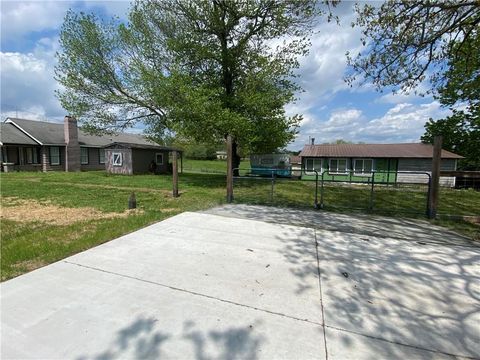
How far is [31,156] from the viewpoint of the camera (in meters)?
21.1

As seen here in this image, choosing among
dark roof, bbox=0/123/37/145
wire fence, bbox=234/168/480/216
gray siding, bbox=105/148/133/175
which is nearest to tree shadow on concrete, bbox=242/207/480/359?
wire fence, bbox=234/168/480/216

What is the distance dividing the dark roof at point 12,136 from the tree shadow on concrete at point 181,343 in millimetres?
23114

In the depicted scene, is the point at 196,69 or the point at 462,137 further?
the point at 462,137

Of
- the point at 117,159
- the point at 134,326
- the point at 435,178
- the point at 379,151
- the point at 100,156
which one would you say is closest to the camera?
the point at 134,326

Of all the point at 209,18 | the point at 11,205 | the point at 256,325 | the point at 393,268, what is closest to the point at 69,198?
the point at 11,205

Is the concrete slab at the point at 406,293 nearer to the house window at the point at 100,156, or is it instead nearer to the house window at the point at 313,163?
the house window at the point at 313,163

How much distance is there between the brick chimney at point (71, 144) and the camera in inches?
864

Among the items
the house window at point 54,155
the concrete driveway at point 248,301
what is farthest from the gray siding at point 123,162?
the concrete driveway at point 248,301

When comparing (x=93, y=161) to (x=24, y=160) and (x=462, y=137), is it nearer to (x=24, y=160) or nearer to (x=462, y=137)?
(x=24, y=160)

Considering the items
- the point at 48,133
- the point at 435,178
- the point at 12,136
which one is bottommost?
the point at 435,178

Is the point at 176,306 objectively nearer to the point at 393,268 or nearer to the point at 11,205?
the point at 393,268

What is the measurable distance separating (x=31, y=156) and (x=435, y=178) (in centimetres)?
2637

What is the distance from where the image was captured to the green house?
21688mm

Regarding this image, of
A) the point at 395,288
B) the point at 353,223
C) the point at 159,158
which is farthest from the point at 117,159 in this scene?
the point at 395,288
